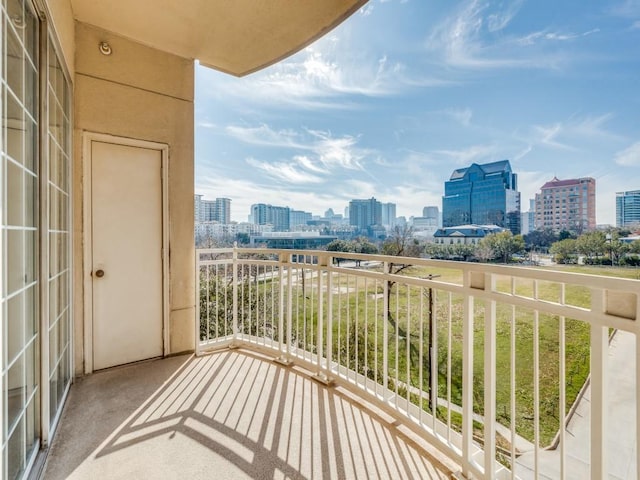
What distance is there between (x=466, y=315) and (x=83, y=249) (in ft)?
10.3

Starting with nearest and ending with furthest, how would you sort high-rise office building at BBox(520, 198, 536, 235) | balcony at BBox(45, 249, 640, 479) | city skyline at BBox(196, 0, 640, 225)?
balcony at BBox(45, 249, 640, 479) < high-rise office building at BBox(520, 198, 536, 235) < city skyline at BBox(196, 0, 640, 225)

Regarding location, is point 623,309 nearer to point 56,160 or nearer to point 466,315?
point 466,315

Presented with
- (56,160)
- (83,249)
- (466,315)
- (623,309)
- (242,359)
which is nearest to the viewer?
(623,309)

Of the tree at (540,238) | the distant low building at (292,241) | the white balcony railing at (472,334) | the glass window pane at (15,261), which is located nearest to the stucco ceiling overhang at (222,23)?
the white balcony railing at (472,334)

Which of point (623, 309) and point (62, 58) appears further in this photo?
point (62, 58)

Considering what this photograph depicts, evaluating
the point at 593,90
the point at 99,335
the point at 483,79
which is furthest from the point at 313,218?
the point at 593,90

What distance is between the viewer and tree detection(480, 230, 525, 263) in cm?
609

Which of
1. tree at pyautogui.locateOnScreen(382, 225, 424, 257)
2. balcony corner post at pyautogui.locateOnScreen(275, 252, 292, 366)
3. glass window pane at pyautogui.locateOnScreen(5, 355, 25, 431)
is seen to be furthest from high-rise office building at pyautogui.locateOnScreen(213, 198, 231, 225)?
glass window pane at pyautogui.locateOnScreen(5, 355, 25, 431)

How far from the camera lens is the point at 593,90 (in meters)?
14.0

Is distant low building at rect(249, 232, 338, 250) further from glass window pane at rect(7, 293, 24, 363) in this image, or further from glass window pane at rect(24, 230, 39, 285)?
glass window pane at rect(7, 293, 24, 363)

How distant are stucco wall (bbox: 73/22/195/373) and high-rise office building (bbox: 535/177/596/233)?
7.61 metres

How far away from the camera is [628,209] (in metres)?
6.19

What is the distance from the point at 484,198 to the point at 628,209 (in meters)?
4.83

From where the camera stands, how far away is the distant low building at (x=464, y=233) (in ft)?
26.6
